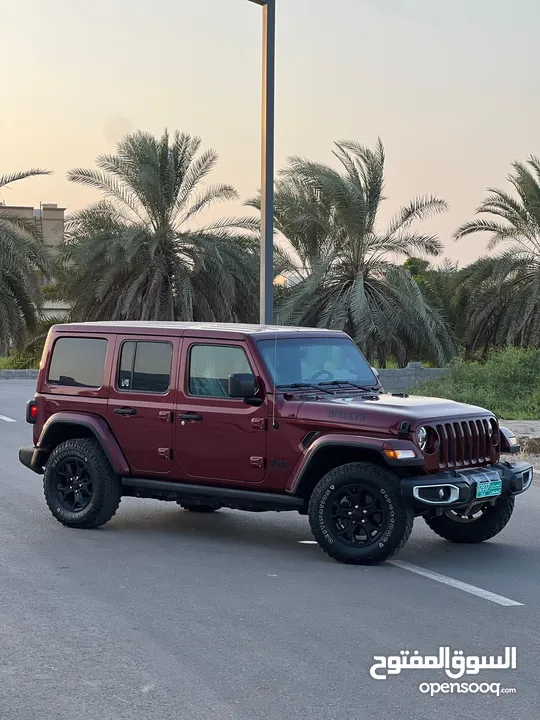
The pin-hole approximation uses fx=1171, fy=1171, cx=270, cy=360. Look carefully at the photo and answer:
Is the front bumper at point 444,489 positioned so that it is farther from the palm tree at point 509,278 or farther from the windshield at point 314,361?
the palm tree at point 509,278

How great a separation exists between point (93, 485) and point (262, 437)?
1.77 metres

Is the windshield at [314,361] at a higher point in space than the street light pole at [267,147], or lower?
lower

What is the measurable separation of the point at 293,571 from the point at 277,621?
1.51 metres

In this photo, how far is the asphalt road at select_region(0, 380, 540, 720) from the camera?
558 centimetres

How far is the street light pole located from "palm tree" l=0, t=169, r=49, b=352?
1989 cm

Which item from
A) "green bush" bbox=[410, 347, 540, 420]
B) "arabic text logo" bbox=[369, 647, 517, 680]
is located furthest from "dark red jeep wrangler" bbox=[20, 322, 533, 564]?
"green bush" bbox=[410, 347, 540, 420]

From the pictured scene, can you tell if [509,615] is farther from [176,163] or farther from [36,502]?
[176,163]

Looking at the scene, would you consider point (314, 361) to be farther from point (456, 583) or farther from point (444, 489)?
point (456, 583)

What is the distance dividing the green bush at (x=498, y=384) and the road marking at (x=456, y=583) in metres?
13.5

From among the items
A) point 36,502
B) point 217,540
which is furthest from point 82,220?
point 217,540

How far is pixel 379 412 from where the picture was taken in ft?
28.6

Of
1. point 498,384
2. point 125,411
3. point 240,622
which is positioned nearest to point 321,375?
point 125,411

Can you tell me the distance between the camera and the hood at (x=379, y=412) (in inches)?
341

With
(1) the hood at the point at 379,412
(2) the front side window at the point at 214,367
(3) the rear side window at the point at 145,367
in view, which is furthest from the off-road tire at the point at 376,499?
(3) the rear side window at the point at 145,367
